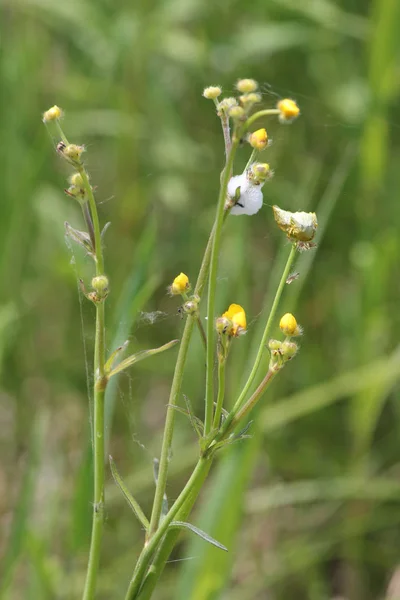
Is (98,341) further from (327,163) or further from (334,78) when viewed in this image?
(334,78)

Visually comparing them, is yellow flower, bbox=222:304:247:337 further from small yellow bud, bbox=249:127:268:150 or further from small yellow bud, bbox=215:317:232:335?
small yellow bud, bbox=249:127:268:150

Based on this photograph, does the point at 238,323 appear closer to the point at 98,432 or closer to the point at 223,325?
the point at 223,325

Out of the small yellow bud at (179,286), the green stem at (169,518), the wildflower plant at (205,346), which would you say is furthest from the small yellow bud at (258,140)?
the green stem at (169,518)

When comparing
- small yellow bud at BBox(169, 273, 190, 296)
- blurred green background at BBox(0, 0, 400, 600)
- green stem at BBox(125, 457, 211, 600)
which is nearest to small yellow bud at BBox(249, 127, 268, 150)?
Answer: small yellow bud at BBox(169, 273, 190, 296)

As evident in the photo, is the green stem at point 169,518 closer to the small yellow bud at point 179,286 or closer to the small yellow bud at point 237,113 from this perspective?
the small yellow bud at point 179,286

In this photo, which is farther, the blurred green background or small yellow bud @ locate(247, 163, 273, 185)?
the blurred green background

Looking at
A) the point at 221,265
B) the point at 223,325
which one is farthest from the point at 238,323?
the point at 221,265
